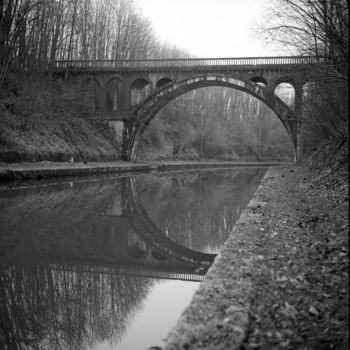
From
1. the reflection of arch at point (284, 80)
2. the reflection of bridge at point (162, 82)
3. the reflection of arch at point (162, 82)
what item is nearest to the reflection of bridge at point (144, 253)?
the reflection of bridge at point (162, 82)

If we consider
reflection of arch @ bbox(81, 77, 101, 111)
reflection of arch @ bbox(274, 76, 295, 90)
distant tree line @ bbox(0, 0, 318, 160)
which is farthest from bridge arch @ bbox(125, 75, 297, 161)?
distant tree line @ bbox(0, 0, 318, 160)

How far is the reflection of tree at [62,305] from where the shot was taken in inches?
157

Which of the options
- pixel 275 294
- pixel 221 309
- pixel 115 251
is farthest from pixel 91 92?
pixel 221 309

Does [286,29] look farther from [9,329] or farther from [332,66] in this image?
[9,329]

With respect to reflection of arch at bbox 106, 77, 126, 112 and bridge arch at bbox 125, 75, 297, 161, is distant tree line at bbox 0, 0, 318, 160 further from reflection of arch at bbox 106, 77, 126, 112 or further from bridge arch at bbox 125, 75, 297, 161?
bridge arch at bbox 125, 75, 297, 161

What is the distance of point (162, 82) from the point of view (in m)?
36.8

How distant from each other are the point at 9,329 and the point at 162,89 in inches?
1297

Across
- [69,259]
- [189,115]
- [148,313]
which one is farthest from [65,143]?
[189,115]

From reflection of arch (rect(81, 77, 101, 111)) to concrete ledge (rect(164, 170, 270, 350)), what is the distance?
108 ft

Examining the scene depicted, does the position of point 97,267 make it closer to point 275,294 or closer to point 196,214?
point 275,294

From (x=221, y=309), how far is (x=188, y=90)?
34380 millimetres

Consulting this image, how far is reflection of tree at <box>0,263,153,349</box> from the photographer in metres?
3.98

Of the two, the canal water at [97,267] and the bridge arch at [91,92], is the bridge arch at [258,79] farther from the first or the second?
the canal water at [97,267]

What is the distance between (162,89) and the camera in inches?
1401
